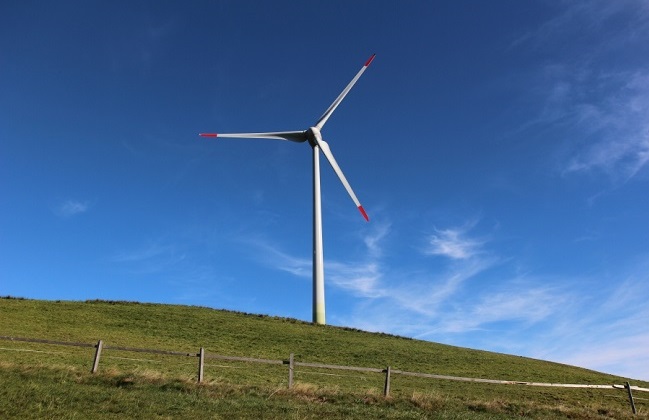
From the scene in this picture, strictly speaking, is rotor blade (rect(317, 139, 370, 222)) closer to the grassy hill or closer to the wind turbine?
the wind turbine

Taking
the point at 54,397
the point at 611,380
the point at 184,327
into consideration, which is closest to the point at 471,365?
the point at 611,380

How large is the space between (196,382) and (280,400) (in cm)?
371

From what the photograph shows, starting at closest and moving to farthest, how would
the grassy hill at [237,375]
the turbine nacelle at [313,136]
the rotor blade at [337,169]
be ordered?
1. the grassy hill at [237,375]
2. the rotor blade at [337,169]
3. the turbine nacelle at [313,136]

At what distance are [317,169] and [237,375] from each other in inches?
1384

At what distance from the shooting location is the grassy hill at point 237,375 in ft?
52.3

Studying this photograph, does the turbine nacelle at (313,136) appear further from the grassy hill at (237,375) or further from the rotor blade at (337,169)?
the grassy hill at (237,375)

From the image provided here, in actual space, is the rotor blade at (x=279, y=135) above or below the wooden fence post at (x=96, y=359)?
above

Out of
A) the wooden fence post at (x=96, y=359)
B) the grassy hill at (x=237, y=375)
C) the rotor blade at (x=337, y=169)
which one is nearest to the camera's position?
the grassy hill at (x=237, y=375)

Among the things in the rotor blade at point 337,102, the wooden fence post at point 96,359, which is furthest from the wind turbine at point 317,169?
the wooden fence post at point 96,359

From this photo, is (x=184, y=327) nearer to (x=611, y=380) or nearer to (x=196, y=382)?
(x=196, y=382)

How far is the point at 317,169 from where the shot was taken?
60250 millimetres

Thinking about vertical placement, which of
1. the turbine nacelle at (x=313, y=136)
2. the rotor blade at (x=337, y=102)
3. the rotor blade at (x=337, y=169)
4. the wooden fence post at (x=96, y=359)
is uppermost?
the rotor blade at (x=337, y=102)

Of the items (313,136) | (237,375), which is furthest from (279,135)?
(237,375)

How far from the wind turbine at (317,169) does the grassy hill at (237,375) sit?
423 cm
